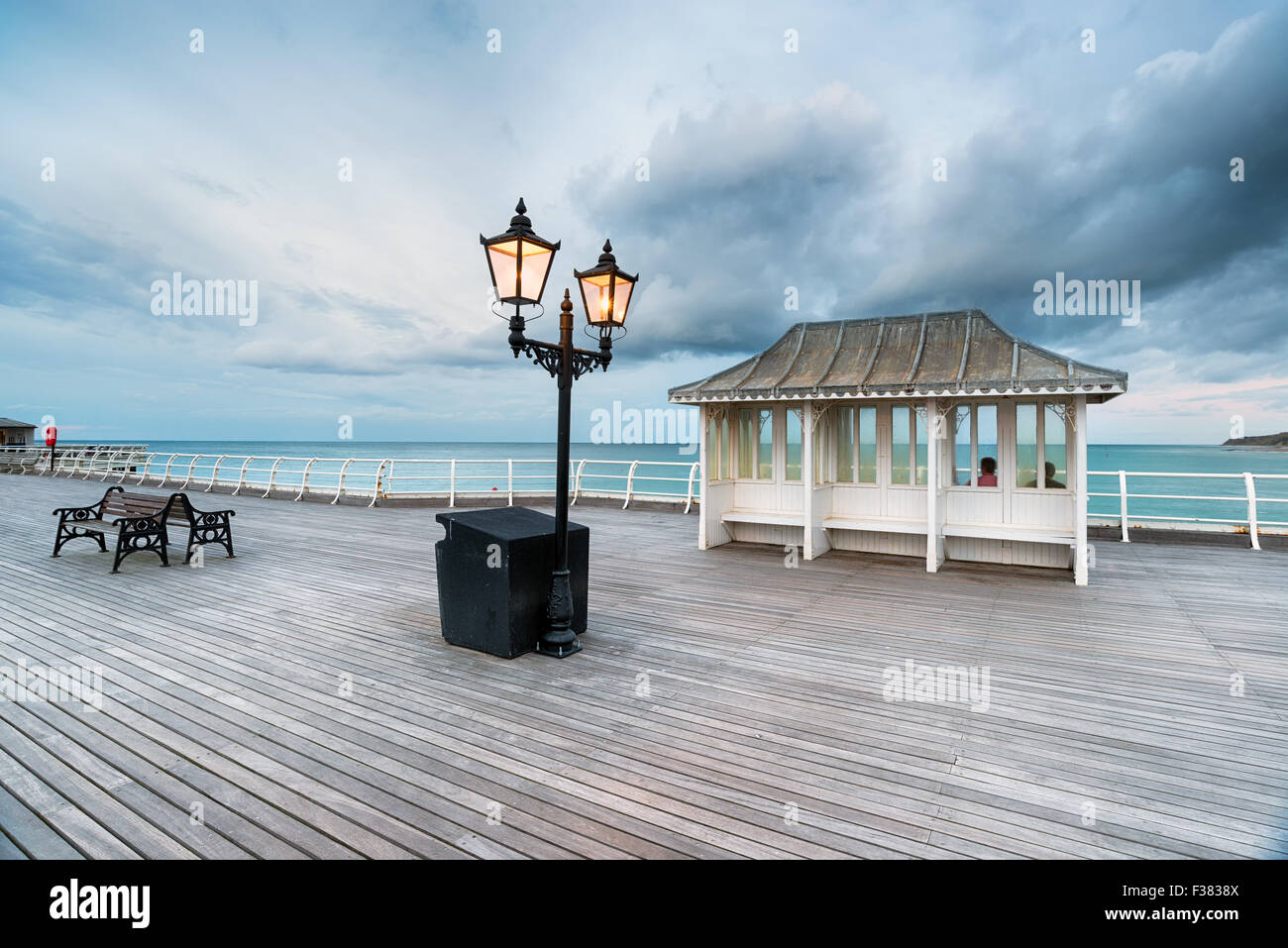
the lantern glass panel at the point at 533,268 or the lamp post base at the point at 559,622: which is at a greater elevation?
the lantern glass panel at the point at 533,268

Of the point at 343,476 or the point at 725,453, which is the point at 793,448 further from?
the point at 343,476

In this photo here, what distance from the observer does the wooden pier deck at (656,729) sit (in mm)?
2203

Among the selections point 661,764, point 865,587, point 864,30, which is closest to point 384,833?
point 661,764

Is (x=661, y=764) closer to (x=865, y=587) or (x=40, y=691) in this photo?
(x=40, y=691)

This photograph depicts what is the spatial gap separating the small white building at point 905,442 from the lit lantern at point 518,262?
434cm

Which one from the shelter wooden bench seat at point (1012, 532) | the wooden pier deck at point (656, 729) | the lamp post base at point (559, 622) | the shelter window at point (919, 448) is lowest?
the wooden pier deck at point (656, 729)

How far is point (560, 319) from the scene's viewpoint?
4398mm

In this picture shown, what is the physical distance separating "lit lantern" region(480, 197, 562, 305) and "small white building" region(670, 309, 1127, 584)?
4.34 m

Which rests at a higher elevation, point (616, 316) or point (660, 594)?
point (616, 316)

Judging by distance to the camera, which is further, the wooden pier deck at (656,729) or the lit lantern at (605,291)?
the lit lantern at (605,291)

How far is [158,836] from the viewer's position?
7.02 feet

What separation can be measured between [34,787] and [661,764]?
254 cm

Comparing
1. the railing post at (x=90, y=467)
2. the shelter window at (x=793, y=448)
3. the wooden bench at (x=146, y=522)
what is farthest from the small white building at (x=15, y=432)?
the shelter window at (x=793, y=448)

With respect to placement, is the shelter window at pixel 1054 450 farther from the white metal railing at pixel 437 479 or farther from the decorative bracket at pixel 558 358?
the decorative bracket at pixel 558 358
